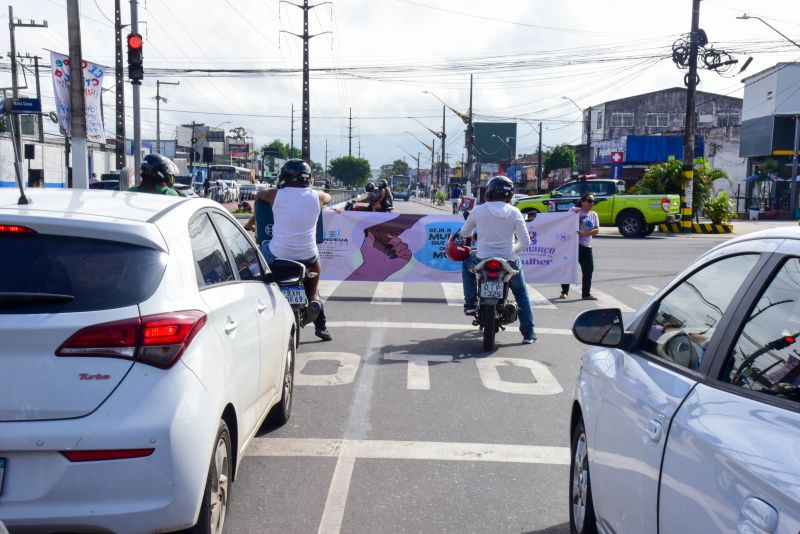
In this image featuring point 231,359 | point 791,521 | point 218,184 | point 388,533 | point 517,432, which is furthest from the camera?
point 218,184

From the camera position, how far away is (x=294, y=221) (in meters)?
8.73

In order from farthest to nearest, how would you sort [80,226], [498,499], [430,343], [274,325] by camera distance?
[430,343] → [274,325] → [498,499] → [80,226]

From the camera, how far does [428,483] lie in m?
5.20

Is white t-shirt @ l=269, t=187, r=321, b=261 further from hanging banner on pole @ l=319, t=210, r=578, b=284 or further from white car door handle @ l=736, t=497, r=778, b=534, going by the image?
white car door handle @ l=736, t=497, r=778, b=534

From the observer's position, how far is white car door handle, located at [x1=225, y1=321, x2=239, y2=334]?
4.17 metres

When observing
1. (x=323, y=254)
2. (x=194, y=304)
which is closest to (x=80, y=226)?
(x=194, y=304)

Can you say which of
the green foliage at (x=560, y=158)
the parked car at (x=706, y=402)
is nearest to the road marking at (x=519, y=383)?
the parked car at (x=706, y=402)

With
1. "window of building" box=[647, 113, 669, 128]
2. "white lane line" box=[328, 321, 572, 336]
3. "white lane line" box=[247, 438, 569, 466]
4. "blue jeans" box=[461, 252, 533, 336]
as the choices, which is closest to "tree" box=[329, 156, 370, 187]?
"window of building" box=[647, 113, 669, 128]

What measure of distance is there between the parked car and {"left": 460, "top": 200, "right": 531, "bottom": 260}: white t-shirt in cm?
549

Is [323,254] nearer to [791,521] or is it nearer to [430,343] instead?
[430,343]

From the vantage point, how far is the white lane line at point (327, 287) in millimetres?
13539

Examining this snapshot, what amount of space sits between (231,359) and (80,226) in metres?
0.99

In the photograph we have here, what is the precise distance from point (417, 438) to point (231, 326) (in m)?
2.28

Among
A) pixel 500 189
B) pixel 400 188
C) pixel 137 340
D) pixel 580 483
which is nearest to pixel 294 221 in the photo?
pixel 500 189
